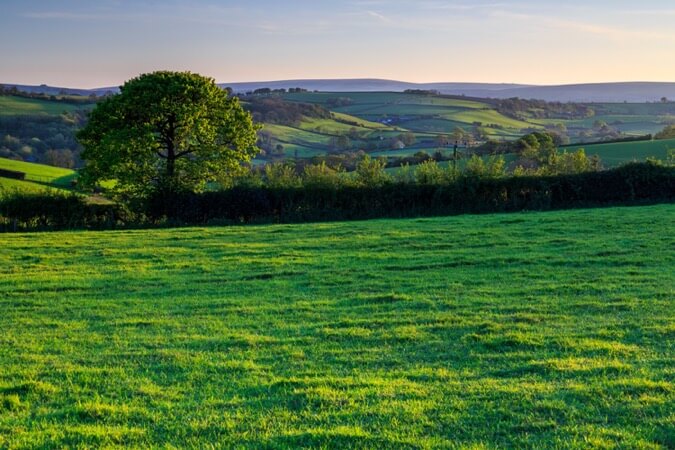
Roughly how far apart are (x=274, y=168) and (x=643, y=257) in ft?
90.0

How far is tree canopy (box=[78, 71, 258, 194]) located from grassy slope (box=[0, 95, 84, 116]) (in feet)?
182

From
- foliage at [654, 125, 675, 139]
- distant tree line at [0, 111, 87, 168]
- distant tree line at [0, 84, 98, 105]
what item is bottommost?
distant tree line at [0, 111, 87, 168]

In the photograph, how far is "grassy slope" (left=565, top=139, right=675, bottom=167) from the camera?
2269 inches

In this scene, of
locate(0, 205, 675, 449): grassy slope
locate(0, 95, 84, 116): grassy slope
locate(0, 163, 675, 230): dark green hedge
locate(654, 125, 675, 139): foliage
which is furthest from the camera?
locate(0, 95, 84, 116): grassy slope

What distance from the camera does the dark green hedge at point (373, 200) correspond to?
95.8 ft

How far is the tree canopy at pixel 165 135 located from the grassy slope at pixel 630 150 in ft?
119

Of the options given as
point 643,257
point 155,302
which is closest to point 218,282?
point 155,302

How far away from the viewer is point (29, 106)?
3317 inches

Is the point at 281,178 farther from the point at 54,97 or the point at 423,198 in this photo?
the point at 54,97

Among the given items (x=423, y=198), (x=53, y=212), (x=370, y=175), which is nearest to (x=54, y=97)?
(x=53, y=212)

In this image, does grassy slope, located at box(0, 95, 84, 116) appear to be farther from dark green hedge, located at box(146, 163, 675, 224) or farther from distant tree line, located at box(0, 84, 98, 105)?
dark green hedge, located at box(146, 163, 675, 224)

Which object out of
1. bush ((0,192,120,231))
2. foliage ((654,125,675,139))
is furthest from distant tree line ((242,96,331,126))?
bush ((0,192,120,231))

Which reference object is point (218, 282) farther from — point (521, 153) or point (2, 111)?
point (2, 111)

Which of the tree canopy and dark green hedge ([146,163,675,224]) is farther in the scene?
the tree canopy
